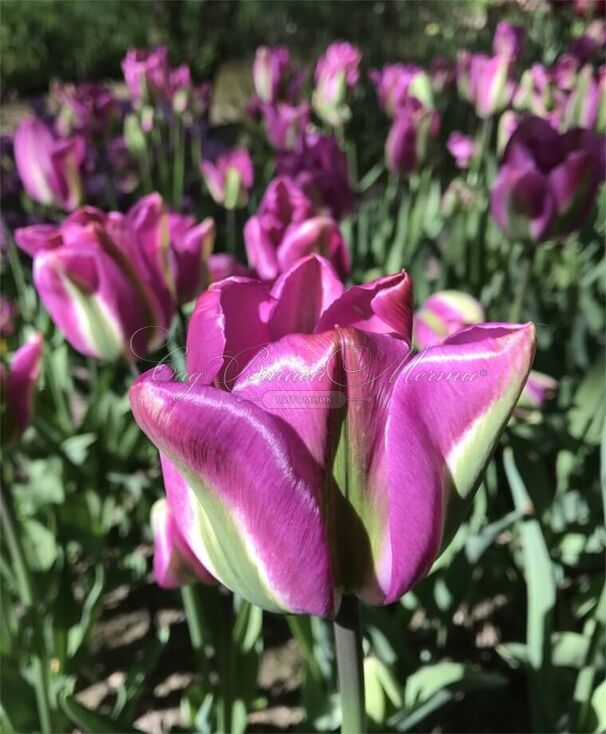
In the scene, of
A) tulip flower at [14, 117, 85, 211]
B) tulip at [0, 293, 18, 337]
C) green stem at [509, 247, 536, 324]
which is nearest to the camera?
green stem at [509, 247, 536, 324]

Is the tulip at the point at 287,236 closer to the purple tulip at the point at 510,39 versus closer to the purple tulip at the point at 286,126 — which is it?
the purple tulip at the point at 286,126

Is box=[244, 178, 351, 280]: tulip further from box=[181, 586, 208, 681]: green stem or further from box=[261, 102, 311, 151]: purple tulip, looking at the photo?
box=[261, 102, 311, 151]: purple tulip

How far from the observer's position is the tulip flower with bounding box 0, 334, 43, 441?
0.68 metres

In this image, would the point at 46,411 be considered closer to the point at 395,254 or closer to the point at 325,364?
the point at 395,254

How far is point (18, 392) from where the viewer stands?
690 millimetres

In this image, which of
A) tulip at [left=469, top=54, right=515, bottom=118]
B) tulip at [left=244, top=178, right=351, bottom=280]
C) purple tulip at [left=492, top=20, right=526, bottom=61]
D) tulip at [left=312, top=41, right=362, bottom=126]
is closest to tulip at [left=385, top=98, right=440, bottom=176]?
tulip at [left=469, top=54, right=515, bottom=118]

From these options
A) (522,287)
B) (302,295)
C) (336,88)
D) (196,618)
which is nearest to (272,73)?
(336,88)

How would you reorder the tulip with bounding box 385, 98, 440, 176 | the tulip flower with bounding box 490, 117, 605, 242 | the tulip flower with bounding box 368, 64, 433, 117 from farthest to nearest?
the tulip flower with bounding box 368, 64, 433, 117 → the tulip with bounding box 385, 98, 440, 176 → the tulip flower with bounding box 490, 117, 605, 242

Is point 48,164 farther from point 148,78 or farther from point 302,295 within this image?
point 302,295

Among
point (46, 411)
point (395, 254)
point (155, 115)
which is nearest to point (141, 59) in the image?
point (155, 115)

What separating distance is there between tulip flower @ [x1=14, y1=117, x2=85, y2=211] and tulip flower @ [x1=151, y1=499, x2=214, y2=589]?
2.99 ft

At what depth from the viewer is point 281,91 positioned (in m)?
1.92

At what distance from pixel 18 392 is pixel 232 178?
826mm

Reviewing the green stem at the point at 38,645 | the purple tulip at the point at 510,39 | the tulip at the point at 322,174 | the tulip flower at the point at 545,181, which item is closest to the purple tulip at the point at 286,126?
the tulip at the point at 322,174
